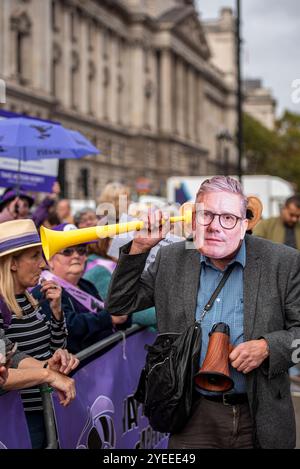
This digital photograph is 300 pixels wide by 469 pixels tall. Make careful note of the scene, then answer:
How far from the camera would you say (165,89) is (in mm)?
75062

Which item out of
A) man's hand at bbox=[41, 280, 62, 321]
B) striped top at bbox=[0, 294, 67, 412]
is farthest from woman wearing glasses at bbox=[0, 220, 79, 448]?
man's hand at bbox=[41, 280, 62, 321]

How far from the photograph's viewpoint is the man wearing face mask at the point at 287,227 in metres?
9.11

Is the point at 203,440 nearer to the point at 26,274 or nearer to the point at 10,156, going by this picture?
the point at 26,274

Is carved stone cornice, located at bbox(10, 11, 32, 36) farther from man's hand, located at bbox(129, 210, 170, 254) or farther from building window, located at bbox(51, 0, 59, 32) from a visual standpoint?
man's hand, located at bbox(129, 210, 170, 254)

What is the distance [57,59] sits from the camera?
177ft

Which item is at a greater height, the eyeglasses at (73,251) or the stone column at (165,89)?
the stone column at (165,89)

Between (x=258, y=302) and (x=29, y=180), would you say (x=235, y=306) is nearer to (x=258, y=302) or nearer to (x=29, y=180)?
(x=258, y=302)

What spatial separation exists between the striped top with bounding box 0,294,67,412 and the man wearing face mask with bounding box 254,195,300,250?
5306mm

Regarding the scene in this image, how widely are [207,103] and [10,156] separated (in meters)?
Answer: 87.4

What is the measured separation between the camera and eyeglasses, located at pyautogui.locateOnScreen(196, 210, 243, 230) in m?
3.60

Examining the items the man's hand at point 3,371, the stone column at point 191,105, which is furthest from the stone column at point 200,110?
the man's hand at point 3,371

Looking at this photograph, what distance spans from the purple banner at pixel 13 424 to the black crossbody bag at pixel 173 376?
57 cm

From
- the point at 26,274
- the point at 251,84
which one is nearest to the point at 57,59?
the point at 26,274

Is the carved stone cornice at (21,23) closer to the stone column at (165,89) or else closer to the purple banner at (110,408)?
the stone column at (165,89)
